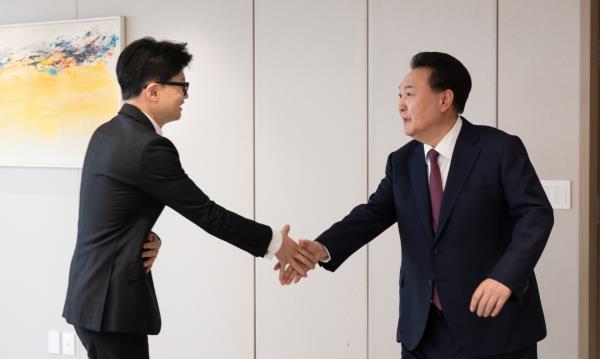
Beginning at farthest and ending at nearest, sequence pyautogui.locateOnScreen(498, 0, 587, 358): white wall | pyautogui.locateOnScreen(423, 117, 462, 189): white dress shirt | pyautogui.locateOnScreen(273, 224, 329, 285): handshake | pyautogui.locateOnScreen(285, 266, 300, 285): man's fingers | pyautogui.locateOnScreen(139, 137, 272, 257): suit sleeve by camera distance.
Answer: pyautogui.locateOnScreen(498, 0, 587, 358): white wall → pyautogui.locateOnScreen(285, 266, 300, 285): man's fingers → pyautogui.locateOnScreen(273, 224, 329, 285): handshake → pyautogui.locateOnScreen(423, 117, 462, 189): white dress shirt → pyautogui.locateOnScreen(139, 137, 272, 257): suit sleeve

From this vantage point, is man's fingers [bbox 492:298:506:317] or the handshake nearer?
man's fingers [bbox 492:298:506:317]

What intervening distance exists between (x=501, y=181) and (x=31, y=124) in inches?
118

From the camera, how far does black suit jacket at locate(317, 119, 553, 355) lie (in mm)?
2459

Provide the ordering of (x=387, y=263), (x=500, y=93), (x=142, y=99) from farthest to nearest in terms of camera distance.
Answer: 1. (x=387, y=263)
2. (x=500, y=93)
3. (x=142, y=99)

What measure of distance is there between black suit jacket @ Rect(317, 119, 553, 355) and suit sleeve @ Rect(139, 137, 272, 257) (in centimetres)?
60

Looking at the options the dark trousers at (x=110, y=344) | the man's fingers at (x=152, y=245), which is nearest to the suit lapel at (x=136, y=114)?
the man's fingers at (x=152, y=245)

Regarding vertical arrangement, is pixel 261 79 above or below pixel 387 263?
above

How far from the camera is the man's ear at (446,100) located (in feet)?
8.96

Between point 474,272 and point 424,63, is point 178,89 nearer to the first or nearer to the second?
point 424,63

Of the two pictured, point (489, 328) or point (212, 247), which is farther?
point (212, 247)

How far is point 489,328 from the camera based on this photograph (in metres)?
2.52

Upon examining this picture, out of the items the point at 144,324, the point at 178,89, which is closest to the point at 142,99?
the point at 178,89

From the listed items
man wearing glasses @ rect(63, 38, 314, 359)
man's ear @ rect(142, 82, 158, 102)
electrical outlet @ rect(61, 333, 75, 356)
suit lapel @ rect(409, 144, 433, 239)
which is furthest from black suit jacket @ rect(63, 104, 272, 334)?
electrical outlet @ rect(61, 333, 75, 356)

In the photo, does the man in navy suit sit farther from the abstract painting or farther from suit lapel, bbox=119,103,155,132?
the abstract painting
